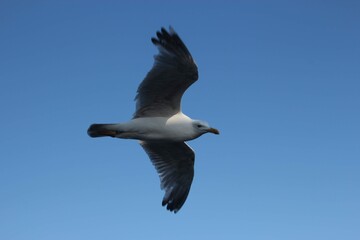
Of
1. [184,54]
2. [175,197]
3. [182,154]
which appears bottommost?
[175,197]

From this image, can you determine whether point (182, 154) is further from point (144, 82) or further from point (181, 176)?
point (144, 82)

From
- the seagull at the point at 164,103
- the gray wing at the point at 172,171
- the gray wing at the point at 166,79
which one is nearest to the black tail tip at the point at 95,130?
the seagull at the point at 164,103

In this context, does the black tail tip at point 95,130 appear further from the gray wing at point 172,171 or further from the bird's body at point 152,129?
the gray wing at point 172,171

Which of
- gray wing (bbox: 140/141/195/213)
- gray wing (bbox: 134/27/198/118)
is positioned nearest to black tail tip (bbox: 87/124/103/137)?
gray wing (bbox: 134/27/198/118)

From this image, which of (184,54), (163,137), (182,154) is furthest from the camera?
(182,154)

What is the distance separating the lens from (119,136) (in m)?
9.54

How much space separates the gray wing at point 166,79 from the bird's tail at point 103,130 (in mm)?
598

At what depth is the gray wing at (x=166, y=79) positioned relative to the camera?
29.8ft

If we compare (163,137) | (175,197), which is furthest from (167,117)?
(175,197)

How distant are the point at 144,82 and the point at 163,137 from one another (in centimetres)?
121

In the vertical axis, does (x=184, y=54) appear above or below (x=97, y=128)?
above

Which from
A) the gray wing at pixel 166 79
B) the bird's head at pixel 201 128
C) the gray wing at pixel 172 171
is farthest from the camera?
the gray wing at pixel 172 171

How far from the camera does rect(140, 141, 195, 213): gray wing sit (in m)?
11.3

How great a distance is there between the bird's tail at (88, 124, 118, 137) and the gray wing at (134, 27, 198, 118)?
60 cm
